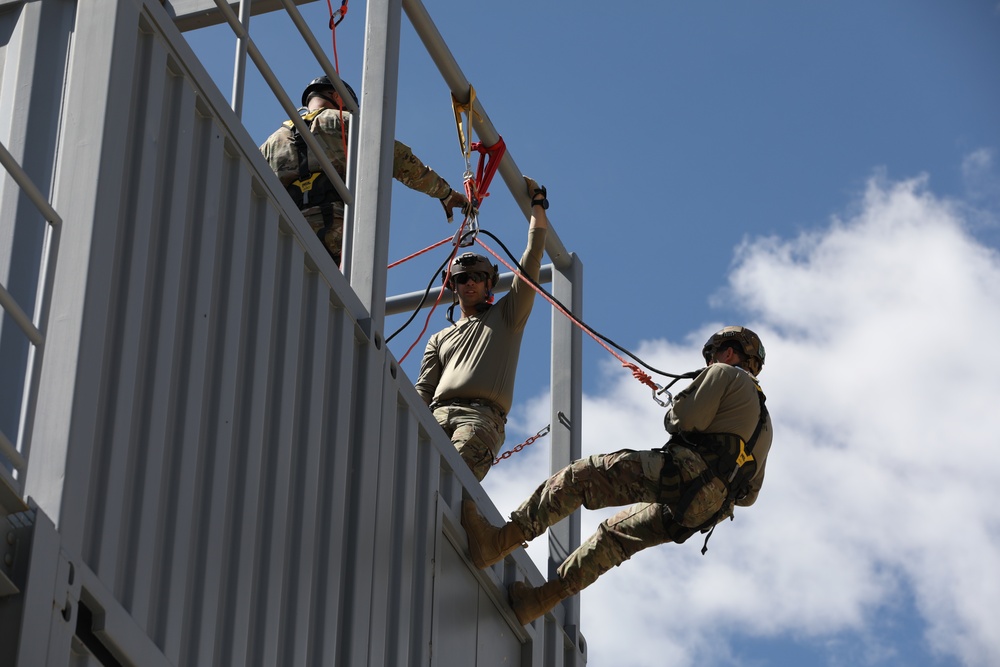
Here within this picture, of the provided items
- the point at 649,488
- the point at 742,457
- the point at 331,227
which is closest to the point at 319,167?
the point at 331,227

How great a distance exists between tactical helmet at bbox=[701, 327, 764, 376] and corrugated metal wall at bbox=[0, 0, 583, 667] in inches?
107

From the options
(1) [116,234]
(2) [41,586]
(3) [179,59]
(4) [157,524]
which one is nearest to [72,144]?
(1) [116,234]

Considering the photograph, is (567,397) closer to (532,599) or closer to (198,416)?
(532,599)

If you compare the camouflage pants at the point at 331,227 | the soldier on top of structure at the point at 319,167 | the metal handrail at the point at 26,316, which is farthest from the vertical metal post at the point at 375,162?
the metal handrail at the point at 26,316

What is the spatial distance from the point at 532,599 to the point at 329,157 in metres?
2.90

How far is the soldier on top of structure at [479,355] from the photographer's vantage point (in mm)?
10164

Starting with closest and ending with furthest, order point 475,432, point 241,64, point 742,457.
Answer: point 241,64 → point 742,457 → point 475,432

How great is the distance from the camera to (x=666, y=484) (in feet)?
30.2

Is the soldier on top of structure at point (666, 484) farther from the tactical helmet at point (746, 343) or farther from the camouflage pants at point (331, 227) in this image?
the camouflage pants at point (331, 227)

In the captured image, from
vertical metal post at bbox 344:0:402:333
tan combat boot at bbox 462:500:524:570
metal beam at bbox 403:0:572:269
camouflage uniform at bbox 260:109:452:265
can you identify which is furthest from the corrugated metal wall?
metal beam at bbox 403:0:572:269

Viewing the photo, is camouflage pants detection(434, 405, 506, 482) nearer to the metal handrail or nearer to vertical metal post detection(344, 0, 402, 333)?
vertical metal post detection(344, 0, 402, 333)

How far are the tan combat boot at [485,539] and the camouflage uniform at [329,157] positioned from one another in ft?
6.40

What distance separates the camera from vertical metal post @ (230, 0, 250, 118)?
22.7 ft

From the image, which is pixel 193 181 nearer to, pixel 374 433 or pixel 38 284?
pixel 38 284
